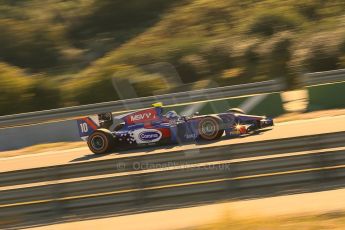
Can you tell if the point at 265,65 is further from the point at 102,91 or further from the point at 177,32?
the point at 177,32

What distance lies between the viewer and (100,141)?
12.2 meters

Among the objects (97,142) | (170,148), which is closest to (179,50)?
(97,142)

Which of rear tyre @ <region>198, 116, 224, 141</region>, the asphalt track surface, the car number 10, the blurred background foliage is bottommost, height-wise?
the asphalt track surface

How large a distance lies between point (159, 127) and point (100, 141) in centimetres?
138

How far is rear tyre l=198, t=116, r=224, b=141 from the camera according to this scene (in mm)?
11273

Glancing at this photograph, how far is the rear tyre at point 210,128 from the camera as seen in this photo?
1127cm

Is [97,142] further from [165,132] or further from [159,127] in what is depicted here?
[165,132]

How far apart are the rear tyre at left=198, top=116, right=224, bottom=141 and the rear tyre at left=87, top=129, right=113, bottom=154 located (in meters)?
2.00

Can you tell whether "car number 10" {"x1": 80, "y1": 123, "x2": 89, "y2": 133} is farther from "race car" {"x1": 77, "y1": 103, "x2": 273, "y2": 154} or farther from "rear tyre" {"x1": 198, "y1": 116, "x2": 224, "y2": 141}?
"rear tyre" {"x1": 198, "y1": 116, "x2": 224, "y2": 141}

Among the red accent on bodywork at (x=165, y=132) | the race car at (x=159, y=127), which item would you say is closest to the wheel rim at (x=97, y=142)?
the race car at (x=159, y=127)

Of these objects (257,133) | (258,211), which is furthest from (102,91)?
(258,211)

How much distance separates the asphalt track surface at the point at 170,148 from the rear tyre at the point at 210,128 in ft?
0.59

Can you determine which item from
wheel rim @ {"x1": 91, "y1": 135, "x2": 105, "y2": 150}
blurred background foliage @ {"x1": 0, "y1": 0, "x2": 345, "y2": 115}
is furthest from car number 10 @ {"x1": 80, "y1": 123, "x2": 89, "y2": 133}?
blurred background foliage @ {"x1": 0, "y1": 0, "x2": 345, "y2": 115}

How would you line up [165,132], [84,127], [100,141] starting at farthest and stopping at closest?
[84,127]
[100,141]
[165,132]
